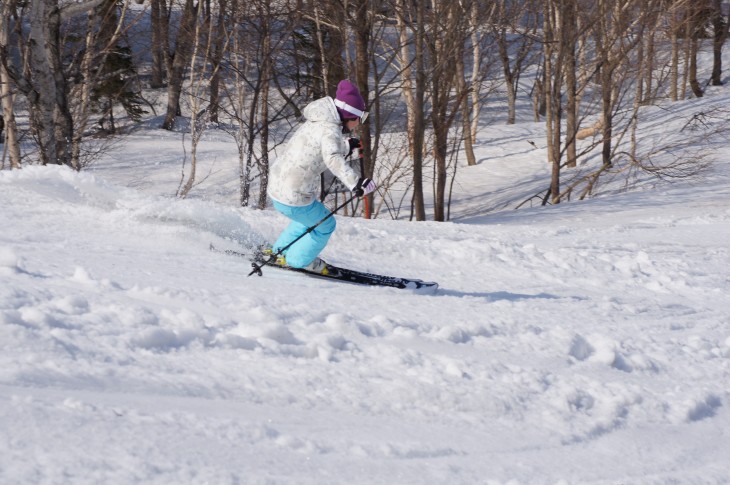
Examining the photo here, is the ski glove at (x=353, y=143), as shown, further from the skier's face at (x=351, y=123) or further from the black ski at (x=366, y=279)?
the black ski at (x=366, y=279)

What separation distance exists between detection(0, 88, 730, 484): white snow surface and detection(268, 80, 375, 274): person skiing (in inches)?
10.2

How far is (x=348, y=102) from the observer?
541cm

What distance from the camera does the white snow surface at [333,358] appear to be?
2717mm

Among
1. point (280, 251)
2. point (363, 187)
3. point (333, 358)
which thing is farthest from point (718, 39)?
point (333, 358)

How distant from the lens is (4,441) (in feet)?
7.91

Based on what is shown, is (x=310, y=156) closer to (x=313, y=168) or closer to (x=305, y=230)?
(x=313, y=168)

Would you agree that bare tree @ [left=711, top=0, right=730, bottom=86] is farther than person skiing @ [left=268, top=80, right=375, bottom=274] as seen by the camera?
Yes

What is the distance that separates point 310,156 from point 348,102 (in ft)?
1.52

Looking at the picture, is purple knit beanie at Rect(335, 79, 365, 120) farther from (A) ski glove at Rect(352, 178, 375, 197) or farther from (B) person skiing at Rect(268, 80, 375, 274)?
(A) ski glove at Rect(352, 178, 375, 197)

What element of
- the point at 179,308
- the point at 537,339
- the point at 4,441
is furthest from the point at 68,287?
the point at 537,339

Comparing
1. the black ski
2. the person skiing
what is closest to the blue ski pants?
the person skiing

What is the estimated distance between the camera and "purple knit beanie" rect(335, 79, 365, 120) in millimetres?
5410

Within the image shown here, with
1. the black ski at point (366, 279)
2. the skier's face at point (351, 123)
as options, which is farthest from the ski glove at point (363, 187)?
the black ski at point (366, 279)

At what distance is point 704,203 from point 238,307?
40.1 feet
